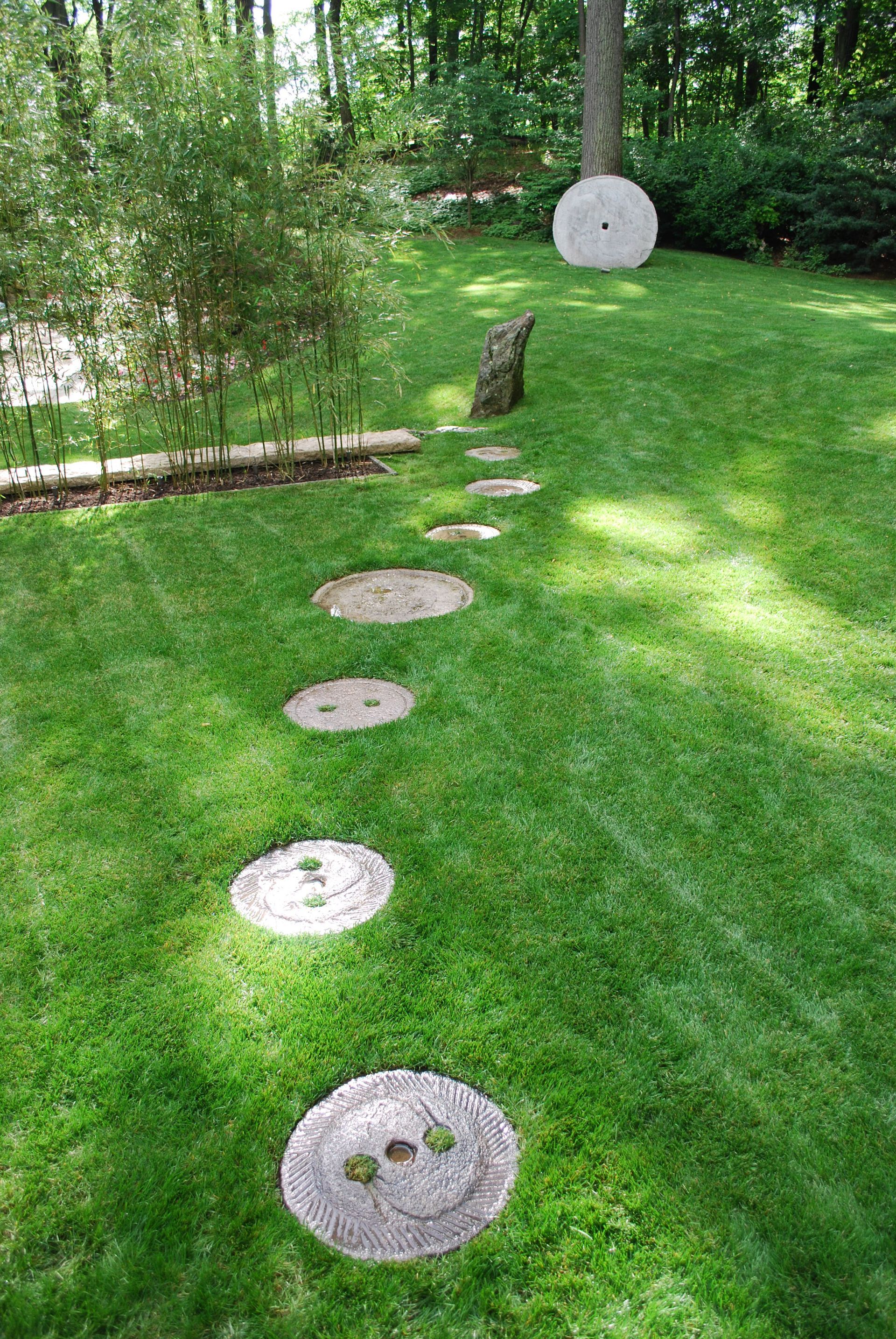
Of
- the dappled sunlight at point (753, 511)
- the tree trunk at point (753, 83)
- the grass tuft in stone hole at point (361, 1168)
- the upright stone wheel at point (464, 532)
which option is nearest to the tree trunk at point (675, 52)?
the tree trunk at point (753, 83)

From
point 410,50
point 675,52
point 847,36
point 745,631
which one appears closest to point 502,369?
point 745,631

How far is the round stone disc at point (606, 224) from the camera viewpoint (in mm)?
11797

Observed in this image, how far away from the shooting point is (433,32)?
2495cm

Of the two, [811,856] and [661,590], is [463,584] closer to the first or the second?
[661,590]

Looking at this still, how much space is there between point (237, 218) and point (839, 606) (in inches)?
169

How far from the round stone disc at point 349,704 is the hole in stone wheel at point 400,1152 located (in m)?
1.56

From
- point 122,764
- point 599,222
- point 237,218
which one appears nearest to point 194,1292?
point 122,764

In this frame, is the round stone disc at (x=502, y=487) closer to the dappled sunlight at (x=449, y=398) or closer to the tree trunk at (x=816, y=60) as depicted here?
the dappled sunlight at (x=449, y=398)

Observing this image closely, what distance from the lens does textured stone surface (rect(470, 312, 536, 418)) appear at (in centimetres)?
668

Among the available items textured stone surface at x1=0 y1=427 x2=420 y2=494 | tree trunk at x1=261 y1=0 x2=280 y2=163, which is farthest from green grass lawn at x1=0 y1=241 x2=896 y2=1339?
tree trunk at x1=261 y1=0 x2=280 y2=163

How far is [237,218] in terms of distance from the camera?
505 cm

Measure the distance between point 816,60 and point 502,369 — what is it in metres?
20.3

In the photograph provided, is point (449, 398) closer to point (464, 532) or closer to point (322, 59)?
point (322, 59)

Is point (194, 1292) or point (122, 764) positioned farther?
point (122, 764)
